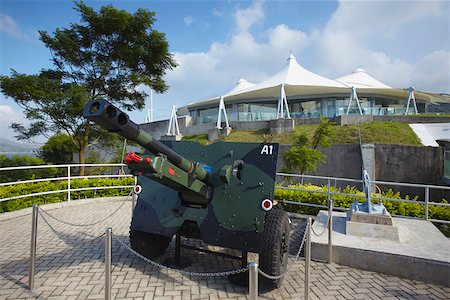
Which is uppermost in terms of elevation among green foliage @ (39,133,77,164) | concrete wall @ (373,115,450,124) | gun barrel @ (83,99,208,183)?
concrete wall @ (373,115,450,124)

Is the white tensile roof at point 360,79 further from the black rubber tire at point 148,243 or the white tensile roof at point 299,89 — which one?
the black rubber tire at point 148,243

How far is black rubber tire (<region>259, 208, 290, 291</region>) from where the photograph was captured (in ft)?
11.7

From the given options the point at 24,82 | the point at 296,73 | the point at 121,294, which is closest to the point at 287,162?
the point at 121,294

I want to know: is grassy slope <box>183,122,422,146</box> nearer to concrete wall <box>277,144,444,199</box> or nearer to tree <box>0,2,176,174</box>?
concrete wall <box>277,144,444,199</box>

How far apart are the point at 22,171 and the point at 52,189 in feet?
23.8

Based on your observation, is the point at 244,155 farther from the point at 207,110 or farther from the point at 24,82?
the point at 207,110

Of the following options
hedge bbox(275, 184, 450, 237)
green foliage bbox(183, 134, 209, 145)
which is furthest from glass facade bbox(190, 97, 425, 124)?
hedge bbox(275, 184, 450, 237)

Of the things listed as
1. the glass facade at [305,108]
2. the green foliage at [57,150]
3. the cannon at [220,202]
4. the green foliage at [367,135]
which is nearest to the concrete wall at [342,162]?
the green foliage at [367,135]

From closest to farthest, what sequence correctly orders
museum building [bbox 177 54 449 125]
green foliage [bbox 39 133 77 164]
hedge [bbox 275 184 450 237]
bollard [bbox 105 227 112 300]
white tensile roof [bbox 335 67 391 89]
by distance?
bollard [bbox 105 227 112 300] → hedge [bbox 275 184 450 237] → green foliage [bbox 39 133 77 164] → museum building [bbox 177 54 449 125] → white tensile roof [bbox 335 67 391 89]

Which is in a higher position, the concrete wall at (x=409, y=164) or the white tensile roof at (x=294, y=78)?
the white tensile roof at (x=294, y=78)

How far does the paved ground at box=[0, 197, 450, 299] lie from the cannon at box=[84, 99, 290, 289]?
435 mm

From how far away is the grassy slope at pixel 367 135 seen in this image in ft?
63.2

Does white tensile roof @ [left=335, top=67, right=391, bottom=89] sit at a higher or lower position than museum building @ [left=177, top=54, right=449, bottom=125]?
higher

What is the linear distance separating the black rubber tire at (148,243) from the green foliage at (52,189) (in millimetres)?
4971
